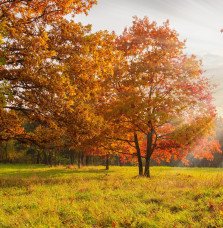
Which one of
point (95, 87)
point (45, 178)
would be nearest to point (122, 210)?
point (95, 87)

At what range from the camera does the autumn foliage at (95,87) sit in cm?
1442

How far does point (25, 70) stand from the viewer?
14609 millimetres

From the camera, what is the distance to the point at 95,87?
16.1 meters

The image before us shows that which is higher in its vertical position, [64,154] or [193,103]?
[193,103]

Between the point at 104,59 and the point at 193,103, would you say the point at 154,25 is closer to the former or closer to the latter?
the point at 193,103

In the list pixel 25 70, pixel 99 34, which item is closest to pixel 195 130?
pixel 99 34

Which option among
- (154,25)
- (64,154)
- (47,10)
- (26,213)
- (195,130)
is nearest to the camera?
(26,213)

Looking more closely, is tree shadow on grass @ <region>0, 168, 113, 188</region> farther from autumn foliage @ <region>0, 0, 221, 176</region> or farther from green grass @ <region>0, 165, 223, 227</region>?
green grass @ <region>0, 165, 223, 227</region>

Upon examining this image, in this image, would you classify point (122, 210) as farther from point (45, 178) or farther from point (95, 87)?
point (45, 178)

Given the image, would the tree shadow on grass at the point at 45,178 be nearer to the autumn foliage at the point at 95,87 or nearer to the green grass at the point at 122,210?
the autumn foliage at the point at 95,87

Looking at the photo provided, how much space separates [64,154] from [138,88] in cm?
7303

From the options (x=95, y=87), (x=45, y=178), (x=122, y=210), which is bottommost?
(x=45, y=178)

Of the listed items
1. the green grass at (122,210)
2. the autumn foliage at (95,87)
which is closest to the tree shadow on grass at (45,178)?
the autumn foliage at (95,87)

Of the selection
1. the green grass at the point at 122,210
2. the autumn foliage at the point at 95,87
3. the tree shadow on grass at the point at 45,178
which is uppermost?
the autumn foliage at the point at 95,87
